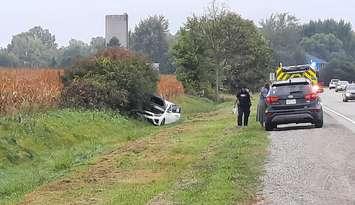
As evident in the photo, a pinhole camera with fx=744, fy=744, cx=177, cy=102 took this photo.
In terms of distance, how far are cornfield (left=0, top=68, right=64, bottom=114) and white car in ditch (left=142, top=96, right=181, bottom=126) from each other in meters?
4.50

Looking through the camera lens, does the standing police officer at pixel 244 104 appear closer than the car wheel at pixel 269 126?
No

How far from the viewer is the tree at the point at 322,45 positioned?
6727 inches

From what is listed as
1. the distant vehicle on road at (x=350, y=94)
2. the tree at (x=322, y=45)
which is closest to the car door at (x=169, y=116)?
the distant vehicle on road at (x=350, y=94)

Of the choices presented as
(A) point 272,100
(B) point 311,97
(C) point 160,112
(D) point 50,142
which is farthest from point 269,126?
(C) point 160,112

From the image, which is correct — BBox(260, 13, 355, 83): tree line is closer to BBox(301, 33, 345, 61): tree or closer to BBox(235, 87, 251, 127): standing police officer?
BBox(301, 33, 345, 61): tree

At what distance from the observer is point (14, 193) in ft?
45.5

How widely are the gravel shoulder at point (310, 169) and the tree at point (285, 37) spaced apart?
4707 inches

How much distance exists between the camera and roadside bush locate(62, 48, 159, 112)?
105 feet

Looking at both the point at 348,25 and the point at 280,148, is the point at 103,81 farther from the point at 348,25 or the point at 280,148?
the point at 348,25

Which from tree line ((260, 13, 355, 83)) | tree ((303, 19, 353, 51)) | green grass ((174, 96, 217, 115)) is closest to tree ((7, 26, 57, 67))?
tree line ((260, 13, 355, 83))

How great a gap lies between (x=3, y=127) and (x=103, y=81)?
38.6 ft

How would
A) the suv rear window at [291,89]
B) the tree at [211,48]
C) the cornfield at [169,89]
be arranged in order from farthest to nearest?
the tree at [211,48] → the cornfield at [169,89] → the suv rear window at [291,89]

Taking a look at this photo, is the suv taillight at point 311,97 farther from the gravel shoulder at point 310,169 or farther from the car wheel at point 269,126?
the gravel shoulder at point 310,169

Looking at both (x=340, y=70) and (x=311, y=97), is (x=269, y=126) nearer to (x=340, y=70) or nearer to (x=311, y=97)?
(x=311, y=97)
